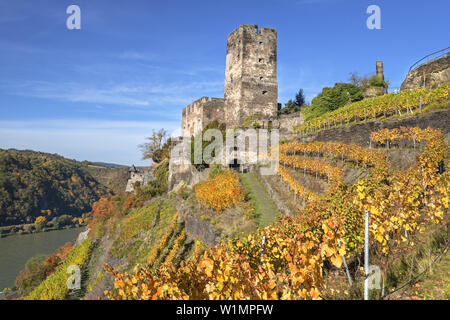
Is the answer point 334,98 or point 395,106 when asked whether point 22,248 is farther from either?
point 395,106

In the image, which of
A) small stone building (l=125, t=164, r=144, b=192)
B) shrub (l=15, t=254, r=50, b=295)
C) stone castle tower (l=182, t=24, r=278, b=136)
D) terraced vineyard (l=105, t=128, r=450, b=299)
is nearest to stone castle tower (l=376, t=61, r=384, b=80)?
stone castle tower (l=182, t=24, r=278, b=136)

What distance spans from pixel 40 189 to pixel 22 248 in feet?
147

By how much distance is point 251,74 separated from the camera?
3078 cm

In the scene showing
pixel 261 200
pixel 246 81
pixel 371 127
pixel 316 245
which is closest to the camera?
pixel 316 245

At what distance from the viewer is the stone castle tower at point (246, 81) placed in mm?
30562

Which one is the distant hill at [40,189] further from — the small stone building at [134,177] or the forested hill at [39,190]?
the small stone building at [134,177]

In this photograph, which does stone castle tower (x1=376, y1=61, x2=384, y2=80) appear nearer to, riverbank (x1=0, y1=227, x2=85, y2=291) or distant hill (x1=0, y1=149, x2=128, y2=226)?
riverbank (x1=0, y1=227, x2=85, y2=291)

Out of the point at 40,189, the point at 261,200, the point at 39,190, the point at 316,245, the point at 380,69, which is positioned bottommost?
the point at 39,190

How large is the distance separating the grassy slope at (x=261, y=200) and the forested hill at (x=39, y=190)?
3667 inches

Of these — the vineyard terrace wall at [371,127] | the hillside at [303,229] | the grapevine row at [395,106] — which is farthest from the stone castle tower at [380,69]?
the vineyard terrace wall at [371,127]

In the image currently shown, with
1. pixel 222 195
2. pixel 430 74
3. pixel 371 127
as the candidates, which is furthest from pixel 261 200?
pixel 430 74

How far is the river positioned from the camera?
41156mm
